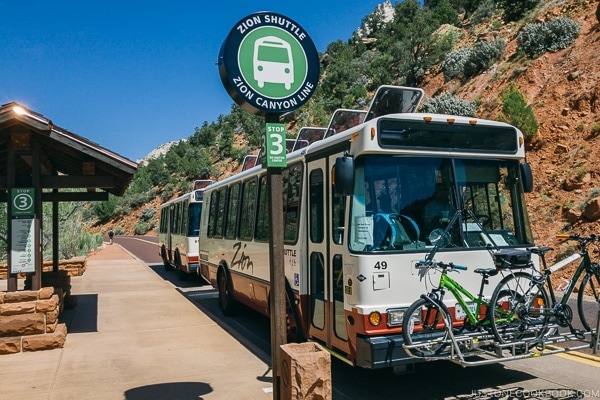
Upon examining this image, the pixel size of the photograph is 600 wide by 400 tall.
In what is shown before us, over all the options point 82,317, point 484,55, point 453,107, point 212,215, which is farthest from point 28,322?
point 484,55

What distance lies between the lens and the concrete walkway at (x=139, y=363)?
615 centimetres

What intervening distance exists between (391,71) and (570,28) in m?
21.5

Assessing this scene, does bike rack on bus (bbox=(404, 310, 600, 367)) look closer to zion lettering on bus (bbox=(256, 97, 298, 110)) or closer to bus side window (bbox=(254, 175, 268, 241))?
zion lettering on bus (bbox=(256, 97, 298, 110))

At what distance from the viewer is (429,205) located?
589 centimetres

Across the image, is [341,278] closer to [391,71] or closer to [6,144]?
[6,144]

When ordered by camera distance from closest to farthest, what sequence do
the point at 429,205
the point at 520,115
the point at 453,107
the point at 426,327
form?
the point at 426,327 → the point at 429,205 → the point at 520,115 → the point at 453,107

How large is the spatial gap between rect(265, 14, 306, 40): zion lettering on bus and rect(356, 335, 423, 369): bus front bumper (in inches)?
116

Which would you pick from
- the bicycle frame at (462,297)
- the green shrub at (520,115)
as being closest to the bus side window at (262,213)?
the bicycle frame at (462,297)

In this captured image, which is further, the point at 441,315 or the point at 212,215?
the point at 212,215

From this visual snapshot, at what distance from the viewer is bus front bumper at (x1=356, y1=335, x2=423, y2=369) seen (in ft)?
17.1

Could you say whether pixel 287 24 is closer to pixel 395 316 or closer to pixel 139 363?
pixel 395 316

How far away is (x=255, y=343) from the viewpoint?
28.6 feet

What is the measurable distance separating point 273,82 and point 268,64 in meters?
0.15

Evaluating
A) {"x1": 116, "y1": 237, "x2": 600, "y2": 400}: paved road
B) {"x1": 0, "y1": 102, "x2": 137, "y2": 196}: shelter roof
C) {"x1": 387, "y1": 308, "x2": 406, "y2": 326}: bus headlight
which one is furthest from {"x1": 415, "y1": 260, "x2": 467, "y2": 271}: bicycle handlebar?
{"x1": 0, "y1": 102, "x2": 137, "y2": 196}: shelter roof
